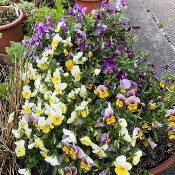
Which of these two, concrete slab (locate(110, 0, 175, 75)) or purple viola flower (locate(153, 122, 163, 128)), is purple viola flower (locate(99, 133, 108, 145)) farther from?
concrete slab (locate(110, 0, 175, 75))

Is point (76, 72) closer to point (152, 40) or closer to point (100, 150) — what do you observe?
point (100, 150)

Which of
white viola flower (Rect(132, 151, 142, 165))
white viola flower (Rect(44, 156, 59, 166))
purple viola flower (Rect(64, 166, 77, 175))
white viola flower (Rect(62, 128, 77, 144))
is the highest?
white viola flower (Rect(62, 128, 77, 144))

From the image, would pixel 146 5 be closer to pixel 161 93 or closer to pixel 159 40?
pixel 159 40

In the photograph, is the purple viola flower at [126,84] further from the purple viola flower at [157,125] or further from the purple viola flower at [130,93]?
the purple viola flower at [157,125]

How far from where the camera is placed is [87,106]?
1.36 meters

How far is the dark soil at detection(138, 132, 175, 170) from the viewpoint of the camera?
1669 millimetres

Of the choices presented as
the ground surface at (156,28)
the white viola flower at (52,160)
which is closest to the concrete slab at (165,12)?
the ground surface at (156,28)

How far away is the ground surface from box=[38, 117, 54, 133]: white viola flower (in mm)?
1750

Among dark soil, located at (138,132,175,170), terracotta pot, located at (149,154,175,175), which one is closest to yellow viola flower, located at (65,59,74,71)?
dark soil, located at (138,132,175,170)

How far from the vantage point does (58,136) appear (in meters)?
1.42

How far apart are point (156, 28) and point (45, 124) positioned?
258cm

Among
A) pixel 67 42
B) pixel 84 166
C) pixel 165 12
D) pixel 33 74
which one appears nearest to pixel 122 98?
pixel 84 166

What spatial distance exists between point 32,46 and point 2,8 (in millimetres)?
1282

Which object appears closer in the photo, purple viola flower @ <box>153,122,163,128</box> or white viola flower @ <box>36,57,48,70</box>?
purple viola flower @ <box>153,122,163,128</box>
